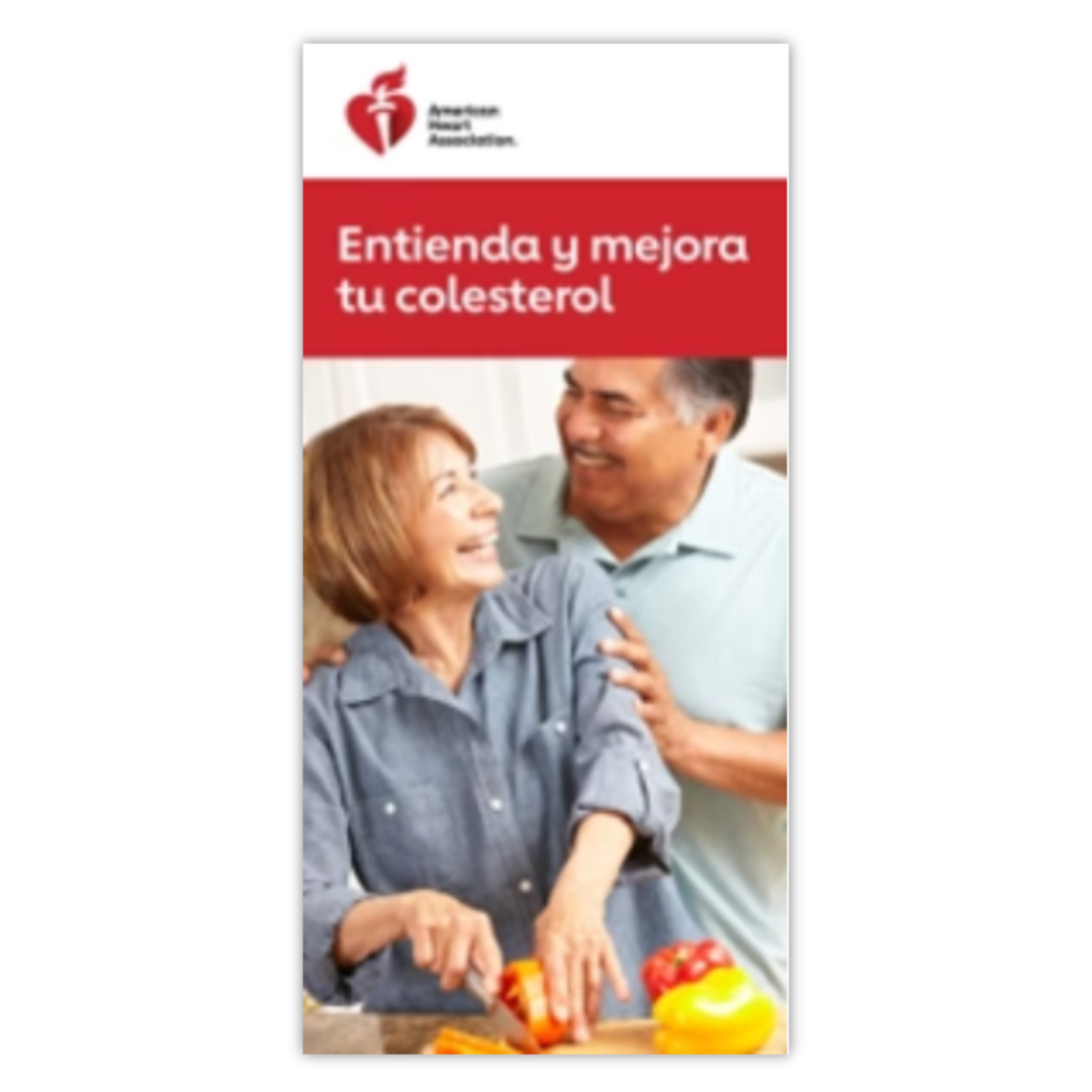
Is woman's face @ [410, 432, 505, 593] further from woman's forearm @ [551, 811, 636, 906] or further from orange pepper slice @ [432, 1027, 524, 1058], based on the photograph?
orange pepper slice @ [432, 1027, 524, 1058]

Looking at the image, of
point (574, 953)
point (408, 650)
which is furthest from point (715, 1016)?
point (408, 650)

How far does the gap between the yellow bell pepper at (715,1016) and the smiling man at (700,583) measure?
5cm

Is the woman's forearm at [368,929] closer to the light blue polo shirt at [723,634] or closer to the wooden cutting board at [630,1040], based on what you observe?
the wooden cutting board at [630,1040]

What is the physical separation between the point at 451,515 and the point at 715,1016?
102cm

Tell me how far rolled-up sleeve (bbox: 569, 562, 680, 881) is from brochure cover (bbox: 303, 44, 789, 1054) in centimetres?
1

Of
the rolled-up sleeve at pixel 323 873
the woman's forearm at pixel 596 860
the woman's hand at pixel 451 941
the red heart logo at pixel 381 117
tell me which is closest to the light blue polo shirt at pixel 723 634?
the woman's forearm at pixel 596 860

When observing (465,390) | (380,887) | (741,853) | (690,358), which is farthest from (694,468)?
(380,887)

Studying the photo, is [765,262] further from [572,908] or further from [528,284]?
[572,908]

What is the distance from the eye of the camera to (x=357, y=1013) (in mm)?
3869

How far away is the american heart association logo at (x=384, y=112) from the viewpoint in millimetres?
3879

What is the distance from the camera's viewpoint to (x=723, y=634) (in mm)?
3883

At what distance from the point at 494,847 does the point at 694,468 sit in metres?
0.78

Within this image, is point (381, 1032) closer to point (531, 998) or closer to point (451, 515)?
point (531, 998)

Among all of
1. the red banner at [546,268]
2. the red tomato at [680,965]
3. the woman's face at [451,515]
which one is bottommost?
the red tomato at [680,965]
